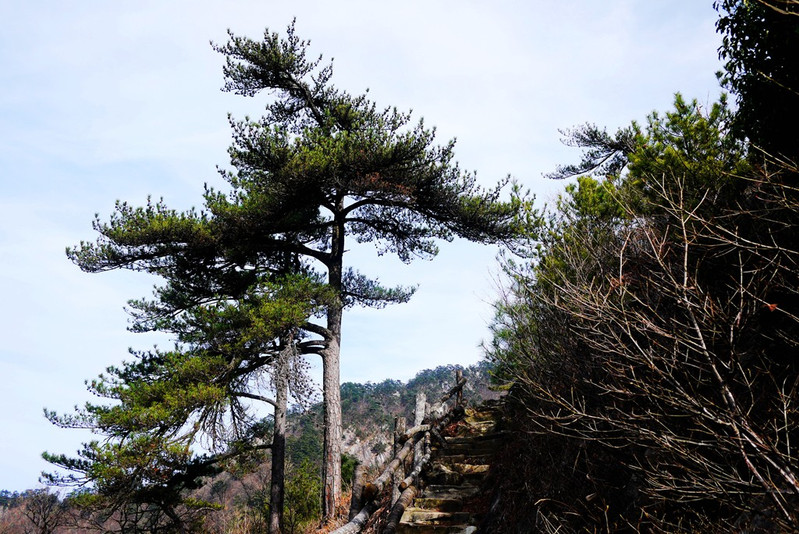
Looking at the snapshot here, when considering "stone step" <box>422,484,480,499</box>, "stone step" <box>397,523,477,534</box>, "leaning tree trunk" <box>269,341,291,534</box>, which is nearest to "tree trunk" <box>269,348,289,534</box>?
"leaning tree trunk" <box>269,341,291,534</box>

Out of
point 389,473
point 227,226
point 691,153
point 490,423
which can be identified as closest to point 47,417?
point 227,226

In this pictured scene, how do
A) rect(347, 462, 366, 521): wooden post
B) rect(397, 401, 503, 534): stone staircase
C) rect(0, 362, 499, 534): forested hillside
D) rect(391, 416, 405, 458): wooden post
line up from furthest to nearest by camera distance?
rect(0, 362, 499, 534): forested hillside → rect(391, 416, 405, 458): wooden post → rect(347, 462, 366, 521): wooden post → rect(397, 401, 503, 534): stone staircase

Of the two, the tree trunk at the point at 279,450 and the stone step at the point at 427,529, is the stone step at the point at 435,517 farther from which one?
the tree trunk at the point at 279,450

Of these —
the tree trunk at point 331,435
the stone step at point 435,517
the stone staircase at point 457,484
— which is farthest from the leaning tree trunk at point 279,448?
the stone step at point 435,517

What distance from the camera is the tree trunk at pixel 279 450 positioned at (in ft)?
41.1

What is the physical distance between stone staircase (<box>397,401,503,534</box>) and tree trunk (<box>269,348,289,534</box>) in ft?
13.2

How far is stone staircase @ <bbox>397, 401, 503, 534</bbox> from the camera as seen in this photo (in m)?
7.44

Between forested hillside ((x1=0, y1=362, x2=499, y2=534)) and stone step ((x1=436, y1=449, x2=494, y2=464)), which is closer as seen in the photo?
stone step ((x1=436, y1=449, x2=494, y2=464))

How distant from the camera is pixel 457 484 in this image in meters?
9.00

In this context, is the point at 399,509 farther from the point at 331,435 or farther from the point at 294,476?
the point at 294,476

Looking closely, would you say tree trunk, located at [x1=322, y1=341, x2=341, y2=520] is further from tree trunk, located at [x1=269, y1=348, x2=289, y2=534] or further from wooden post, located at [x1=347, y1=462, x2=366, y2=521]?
wooden post, located at [x1=347, y1=462, x2=366, y2=521]

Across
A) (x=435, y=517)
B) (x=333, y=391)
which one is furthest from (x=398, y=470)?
(x=333, y=391)

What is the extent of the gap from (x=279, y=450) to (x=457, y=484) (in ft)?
20.9

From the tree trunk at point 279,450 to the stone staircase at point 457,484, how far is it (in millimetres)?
4035
